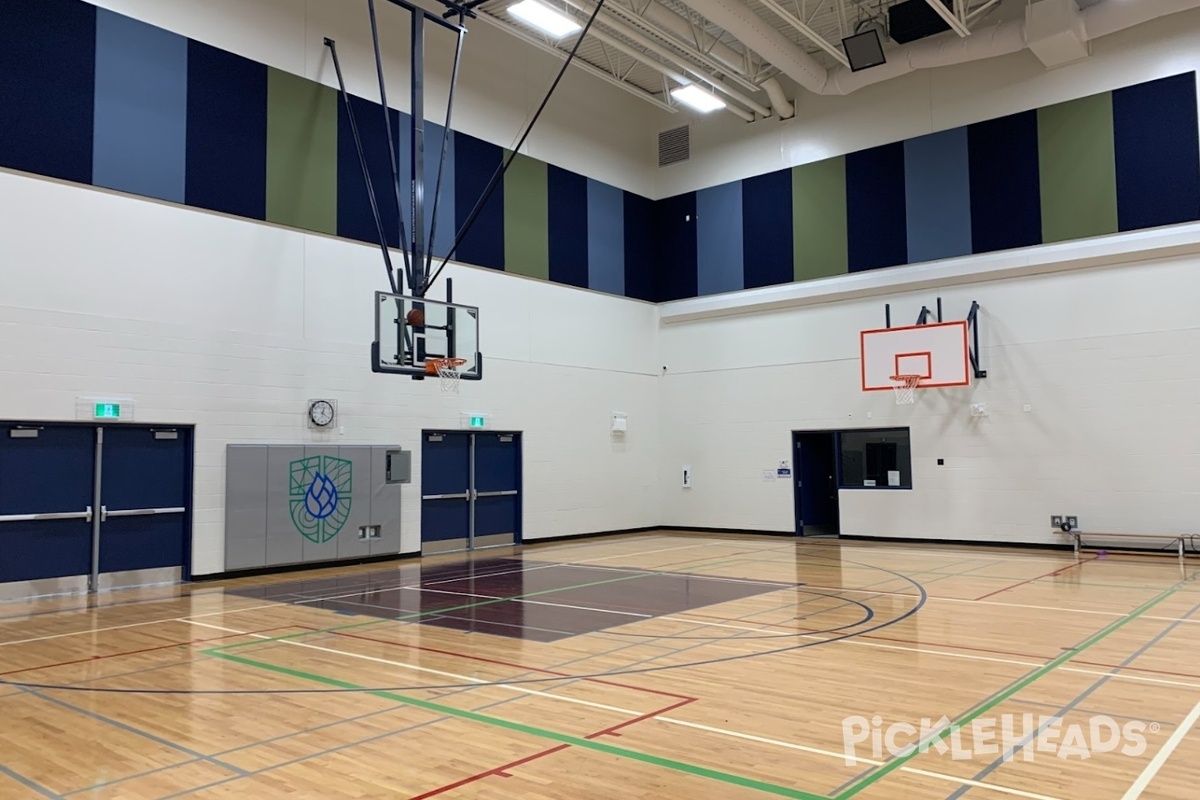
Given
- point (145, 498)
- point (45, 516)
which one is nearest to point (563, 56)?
point (145, 498)

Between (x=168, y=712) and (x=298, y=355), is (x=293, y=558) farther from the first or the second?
(x=168, y=712)

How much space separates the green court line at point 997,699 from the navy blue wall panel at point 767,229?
35.9ft

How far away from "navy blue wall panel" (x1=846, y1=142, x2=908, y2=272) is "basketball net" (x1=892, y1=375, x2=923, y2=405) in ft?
8.24

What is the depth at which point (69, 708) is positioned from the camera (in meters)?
5.97

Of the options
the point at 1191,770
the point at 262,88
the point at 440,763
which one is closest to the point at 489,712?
the point at 440,763

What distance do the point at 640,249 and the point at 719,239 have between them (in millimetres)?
1970

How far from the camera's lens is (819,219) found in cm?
1855

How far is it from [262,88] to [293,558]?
740cm

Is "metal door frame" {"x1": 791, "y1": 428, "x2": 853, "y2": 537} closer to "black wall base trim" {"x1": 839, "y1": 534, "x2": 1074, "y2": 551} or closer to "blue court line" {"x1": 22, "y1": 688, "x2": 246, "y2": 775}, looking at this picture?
"black wall base trim" {"x1": 839, "y1": 534, "x2": 1074, "y2": 551}

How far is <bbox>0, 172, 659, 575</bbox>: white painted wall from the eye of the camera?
11.4 metres

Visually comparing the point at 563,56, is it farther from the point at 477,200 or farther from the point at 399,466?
the point at 399,466

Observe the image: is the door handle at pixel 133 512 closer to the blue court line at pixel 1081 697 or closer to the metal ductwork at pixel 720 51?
the metal ductwork at pixel 720 51

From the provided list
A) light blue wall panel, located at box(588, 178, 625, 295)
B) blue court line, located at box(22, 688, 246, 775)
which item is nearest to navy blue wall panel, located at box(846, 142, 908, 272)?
light blue wall panel, located at box(588, 178, 625, 295)

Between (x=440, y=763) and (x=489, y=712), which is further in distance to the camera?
(x=489, y=712)
